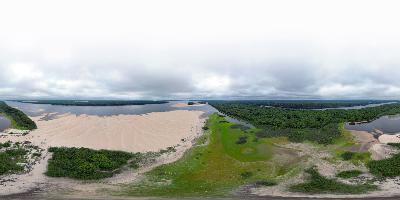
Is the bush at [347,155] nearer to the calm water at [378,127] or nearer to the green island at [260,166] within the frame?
the green island at [260,166]

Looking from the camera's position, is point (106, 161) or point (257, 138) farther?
point (257, 138)

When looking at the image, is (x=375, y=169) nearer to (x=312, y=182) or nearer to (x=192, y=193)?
(x=312, y=182)

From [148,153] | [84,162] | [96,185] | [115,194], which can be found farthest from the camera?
[148,153]

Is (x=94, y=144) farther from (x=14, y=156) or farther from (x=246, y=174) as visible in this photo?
(x=246, y=174)

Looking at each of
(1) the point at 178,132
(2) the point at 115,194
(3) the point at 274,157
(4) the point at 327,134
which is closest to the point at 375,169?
(3) the point at 274,157

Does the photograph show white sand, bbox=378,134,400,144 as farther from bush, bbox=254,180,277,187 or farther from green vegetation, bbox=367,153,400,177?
bush, bbox=254,180,277,187

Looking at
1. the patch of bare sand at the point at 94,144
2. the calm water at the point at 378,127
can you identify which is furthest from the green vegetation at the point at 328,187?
the calm water at the point at 378,127
